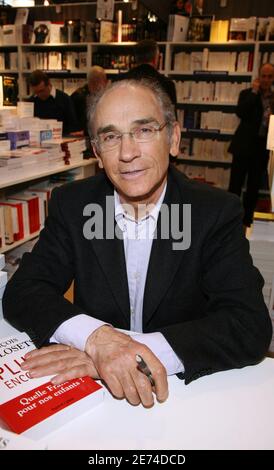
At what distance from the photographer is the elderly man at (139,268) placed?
103 cm

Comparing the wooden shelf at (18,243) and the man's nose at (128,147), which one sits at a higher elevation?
the man's nose at (128,147)

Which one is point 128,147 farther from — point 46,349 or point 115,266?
point 46,349

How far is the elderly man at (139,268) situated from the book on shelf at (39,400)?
0.05 m

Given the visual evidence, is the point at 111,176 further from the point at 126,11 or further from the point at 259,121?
the point at 126,11

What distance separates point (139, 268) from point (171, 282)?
0.42 ft

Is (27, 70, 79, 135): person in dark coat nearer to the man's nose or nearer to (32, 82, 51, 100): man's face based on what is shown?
(32, 82, 51, 100): man's face

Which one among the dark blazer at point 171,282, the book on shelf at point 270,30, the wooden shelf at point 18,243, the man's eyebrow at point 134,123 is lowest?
the wooden shelf at point 18,243

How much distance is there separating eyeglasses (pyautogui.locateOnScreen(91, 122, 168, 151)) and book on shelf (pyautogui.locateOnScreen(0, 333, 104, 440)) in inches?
26.6

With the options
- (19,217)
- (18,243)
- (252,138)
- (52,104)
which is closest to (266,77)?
(252,138)

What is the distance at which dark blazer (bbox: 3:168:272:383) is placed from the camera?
41.8 inches

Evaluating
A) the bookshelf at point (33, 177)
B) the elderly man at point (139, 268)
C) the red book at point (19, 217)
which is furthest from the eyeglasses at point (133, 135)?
the red book at point (19, 217)

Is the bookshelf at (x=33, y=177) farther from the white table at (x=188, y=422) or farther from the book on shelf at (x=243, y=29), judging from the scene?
the book on shelf at (x=243, y=29)

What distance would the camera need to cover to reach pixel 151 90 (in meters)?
1.26

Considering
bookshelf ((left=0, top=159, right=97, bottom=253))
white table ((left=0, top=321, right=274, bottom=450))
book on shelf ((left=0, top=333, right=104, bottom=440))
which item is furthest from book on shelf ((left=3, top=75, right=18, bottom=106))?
white table ((left=0, top=321, right=274, bottom=450))
